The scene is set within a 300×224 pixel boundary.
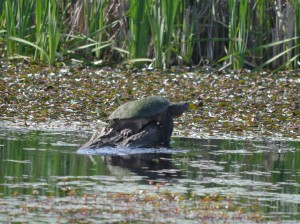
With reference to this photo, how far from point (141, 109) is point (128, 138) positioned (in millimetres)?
297

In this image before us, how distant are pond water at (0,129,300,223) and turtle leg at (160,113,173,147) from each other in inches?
4.4

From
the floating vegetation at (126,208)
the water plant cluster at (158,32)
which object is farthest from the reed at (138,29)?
the floating vegetation at (126,208)

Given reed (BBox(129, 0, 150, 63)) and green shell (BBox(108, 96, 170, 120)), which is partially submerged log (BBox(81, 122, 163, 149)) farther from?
reed (BBox(129, 0, 150, 63))

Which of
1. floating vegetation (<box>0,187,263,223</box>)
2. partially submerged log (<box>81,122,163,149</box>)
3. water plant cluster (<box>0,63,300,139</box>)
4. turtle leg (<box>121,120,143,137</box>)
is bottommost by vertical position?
floating vegetation (<box>0,187,263,223</box>)

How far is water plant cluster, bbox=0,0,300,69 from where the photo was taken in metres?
15.3

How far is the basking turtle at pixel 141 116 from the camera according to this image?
930 centimetres

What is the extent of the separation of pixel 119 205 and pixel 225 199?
79cm

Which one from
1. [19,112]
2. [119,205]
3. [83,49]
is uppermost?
[83,49]

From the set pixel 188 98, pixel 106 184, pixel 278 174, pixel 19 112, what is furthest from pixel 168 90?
pixel 106 184

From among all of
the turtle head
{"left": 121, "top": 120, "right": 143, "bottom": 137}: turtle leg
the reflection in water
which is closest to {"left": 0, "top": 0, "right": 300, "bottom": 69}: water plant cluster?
the turtle head

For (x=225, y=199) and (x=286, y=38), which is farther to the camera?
(x=286, y=38)

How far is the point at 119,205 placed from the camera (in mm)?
6316

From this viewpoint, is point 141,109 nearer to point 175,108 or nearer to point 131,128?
point 131,128

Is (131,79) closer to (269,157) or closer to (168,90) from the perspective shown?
(168,90)
